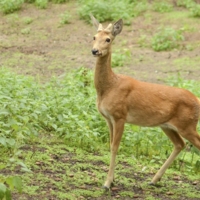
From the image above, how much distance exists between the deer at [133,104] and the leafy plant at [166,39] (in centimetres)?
814

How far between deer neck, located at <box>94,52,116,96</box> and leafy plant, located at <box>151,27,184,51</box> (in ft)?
27.1

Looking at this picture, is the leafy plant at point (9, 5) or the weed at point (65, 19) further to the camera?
the leafy plant at point (9, 5)

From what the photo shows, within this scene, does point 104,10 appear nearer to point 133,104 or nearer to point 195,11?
point 195,11

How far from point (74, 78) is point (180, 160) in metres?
2.95

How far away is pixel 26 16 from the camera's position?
17.2 m

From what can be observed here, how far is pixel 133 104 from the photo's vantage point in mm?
6492

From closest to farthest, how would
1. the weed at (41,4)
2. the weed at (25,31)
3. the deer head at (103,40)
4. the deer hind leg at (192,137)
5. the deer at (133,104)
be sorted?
the deer head at (103,40) → the deer at (133,104) → the deer hind leg at (192,137) → the weed at (25,31) → the weed at (41,4)

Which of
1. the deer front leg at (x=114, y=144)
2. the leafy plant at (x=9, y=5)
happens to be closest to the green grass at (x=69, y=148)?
the deer front leg at (x=114, y=144)

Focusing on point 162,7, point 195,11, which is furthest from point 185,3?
point 195,11

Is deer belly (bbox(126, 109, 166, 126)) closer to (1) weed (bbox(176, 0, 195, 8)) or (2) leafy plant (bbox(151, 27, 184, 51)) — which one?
(2) leafy plant (bbox(151, 27, 184, 51))

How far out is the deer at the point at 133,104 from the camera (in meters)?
6.39

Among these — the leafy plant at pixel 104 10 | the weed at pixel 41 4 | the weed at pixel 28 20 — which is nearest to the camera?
the leafy plant at pixel 104 10

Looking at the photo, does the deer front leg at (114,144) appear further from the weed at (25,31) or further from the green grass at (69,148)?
the weed at (25,31)

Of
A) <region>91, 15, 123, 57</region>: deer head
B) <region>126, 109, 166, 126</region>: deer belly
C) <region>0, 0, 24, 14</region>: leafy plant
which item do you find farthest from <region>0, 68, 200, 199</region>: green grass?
<region>0, 0, 24, 14</region>: leafy plant
